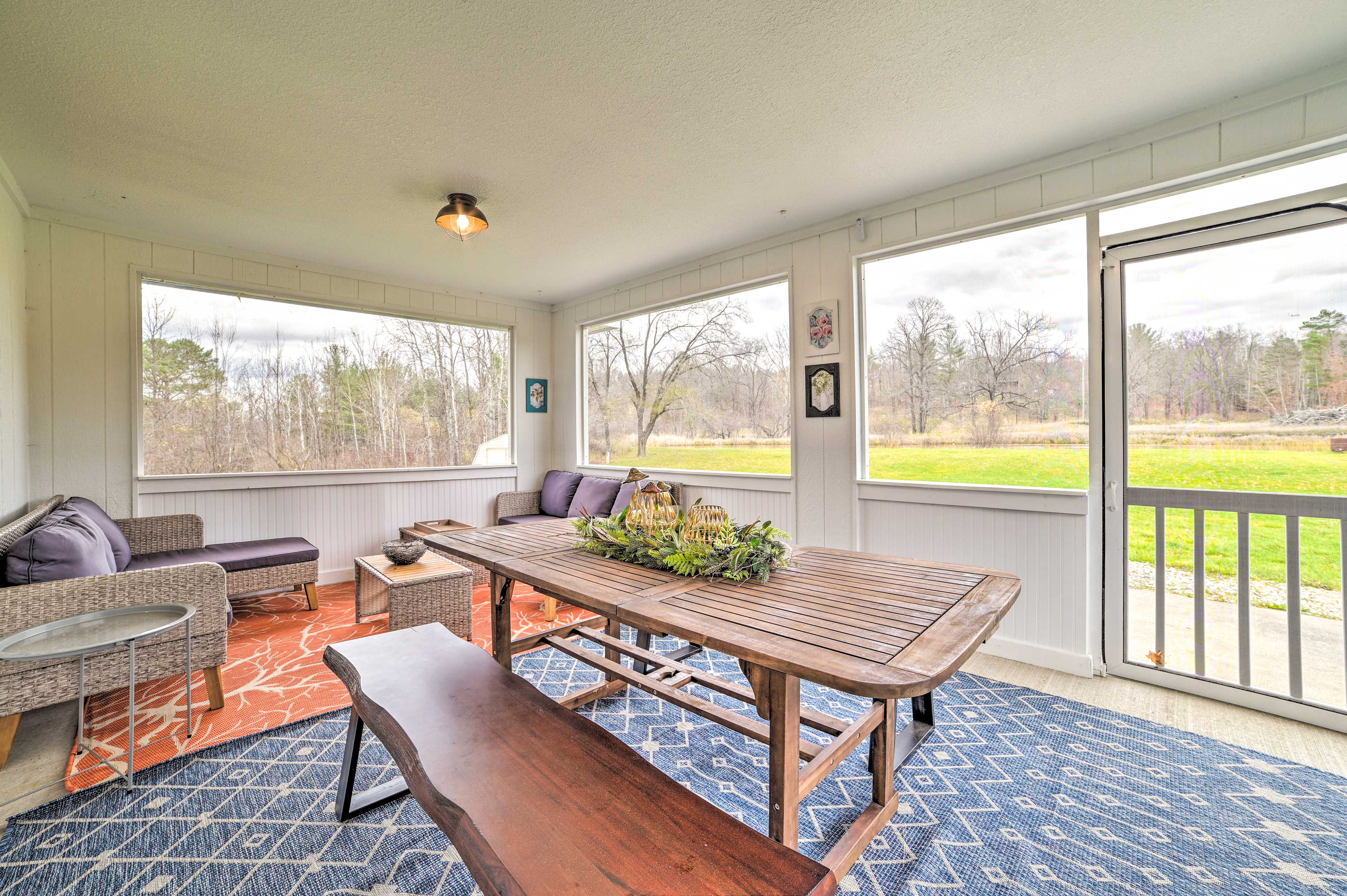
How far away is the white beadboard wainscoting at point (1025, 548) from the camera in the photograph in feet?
9.36

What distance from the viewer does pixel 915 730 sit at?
225 cm

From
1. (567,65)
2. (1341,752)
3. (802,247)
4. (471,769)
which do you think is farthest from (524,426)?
(1341,752)

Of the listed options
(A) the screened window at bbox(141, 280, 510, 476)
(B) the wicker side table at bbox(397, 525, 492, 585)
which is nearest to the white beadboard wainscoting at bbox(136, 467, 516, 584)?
(A) the screened window at bbox(141, 280, 510, 476)

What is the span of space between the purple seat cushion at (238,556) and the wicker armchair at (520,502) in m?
1.71

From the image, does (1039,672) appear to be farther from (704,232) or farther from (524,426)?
(524,426)

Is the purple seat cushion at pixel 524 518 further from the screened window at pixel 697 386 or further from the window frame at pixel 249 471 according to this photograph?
the screened window at pixel 697 386

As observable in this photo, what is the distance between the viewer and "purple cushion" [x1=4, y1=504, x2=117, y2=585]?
6.88 ft

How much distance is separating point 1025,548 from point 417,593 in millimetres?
3446

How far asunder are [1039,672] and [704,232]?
3491 mm

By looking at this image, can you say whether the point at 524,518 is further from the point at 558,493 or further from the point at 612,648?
the point at 612,648

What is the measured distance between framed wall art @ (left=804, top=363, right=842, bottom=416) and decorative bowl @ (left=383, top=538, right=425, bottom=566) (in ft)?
9.12

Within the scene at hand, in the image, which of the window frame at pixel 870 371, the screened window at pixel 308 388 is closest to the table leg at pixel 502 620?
the window frame at pixel 870 371

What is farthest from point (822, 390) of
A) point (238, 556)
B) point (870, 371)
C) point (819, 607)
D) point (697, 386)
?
point (238, 556)

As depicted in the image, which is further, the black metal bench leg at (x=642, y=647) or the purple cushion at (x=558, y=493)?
the purple cushion at (x=558, y=493)
